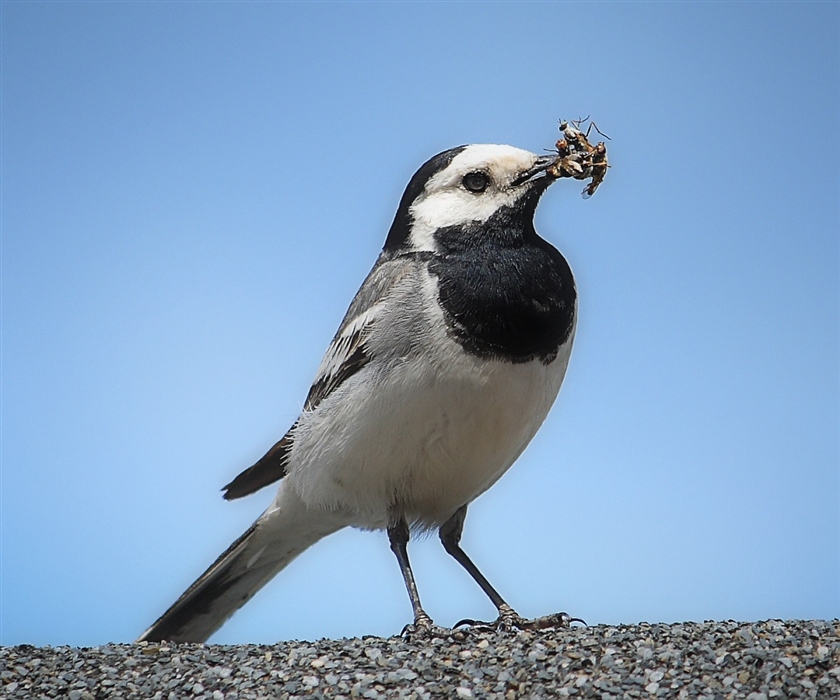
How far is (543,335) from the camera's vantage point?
6.64 metres

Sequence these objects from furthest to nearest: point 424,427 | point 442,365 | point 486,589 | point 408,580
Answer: point 486,589, point 408,580, point 424,427, point 442,365

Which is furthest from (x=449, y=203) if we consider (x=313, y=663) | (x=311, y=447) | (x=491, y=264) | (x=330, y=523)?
(x=313, y=663)

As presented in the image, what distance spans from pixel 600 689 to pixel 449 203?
297 centimetres

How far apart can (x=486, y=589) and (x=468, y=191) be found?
8.05 feet

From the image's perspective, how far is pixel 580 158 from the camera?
714 cm

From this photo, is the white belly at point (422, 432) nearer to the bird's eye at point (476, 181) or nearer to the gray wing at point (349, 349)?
the gray wing at point (349, 349)

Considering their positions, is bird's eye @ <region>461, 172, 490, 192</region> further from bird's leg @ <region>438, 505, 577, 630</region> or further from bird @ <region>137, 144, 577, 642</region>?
bird's leg @ <region>438, 505, 577, 630</region>

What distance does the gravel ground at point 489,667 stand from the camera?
18.5 feet

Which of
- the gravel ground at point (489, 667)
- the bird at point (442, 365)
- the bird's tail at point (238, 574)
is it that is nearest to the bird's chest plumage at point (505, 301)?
the bird at point (442, 365)

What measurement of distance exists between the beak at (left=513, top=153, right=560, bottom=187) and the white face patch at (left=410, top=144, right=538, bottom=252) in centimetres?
2

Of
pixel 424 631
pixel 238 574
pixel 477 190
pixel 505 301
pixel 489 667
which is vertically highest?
pixel 477 190

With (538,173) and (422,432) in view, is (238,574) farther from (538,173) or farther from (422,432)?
(538,173)

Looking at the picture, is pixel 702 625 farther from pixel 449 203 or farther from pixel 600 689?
pixel 449 203

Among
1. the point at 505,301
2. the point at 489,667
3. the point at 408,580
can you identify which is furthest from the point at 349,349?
the point at 489,667
